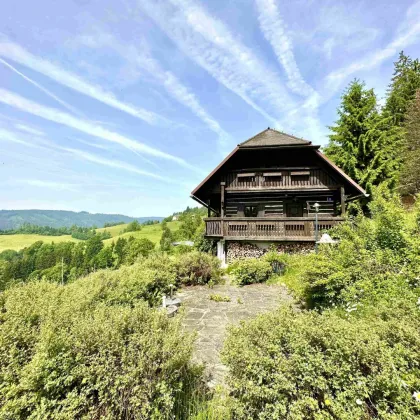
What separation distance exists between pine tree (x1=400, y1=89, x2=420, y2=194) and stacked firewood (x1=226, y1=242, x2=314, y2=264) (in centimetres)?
1151

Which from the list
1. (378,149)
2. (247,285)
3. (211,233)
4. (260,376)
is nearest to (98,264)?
(211,233)

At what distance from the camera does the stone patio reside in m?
4.36

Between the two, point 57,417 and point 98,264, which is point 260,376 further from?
point 98,264

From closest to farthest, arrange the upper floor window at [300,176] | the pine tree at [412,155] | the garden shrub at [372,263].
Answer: the garden shrub at [372,263] → the upper floor window at [300,176] → the pine tree at [412,155]

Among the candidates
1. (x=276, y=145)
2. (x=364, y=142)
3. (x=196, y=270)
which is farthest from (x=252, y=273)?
(x=364, y=142)

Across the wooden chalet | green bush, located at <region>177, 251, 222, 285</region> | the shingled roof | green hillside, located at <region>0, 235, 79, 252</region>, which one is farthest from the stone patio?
green hillside, located at <region>0, 235, 79, 252</region>

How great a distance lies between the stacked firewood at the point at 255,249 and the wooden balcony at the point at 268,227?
650mm

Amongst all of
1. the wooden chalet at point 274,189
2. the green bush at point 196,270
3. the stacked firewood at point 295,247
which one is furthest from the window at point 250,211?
the green bush at point 196,270

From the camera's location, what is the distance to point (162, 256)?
1101 centimetres

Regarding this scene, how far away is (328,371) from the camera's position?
7.31 feet

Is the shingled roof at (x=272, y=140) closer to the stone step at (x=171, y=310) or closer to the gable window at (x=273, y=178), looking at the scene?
the gable window at (x=273, y=178)

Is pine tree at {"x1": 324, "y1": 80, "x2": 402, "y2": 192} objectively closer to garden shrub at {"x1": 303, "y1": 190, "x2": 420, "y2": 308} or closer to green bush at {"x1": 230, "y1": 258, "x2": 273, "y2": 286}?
green bush at {"x1": 230, "y1": 258, "x2": 273, "y2": 286}

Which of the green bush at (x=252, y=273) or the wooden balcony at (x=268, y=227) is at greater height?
the wooden balcony at (x=268, y=227)

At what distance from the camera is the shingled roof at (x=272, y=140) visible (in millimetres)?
13970
